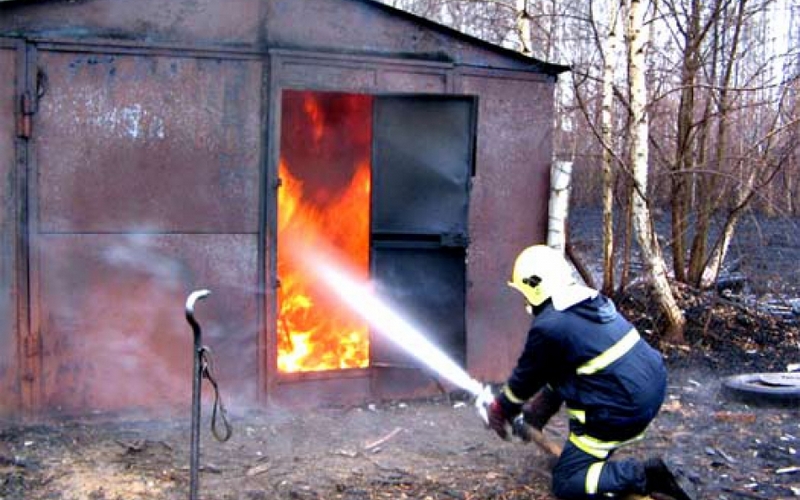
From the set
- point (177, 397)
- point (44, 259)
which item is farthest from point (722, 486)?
point (44, 259)

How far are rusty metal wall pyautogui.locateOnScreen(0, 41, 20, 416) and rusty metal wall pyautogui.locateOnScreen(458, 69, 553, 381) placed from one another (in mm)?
3617

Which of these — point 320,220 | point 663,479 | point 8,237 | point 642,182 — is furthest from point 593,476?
point 642,182

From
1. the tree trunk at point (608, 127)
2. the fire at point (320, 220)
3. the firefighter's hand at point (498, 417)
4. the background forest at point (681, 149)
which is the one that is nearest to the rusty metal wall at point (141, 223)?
the fire at point (320, 220)

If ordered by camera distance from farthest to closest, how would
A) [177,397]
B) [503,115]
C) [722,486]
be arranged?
[503,115] < [177,397] < [722,486]

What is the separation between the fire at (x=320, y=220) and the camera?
7.70m

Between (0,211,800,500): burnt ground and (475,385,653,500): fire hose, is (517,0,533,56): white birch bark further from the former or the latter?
(475,385,653,500): fire hose

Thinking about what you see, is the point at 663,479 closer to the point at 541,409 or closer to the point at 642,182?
the point at 541,409

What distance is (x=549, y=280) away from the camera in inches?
198

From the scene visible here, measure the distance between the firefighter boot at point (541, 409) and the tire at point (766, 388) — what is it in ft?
8.92

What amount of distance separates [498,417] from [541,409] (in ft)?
2.29

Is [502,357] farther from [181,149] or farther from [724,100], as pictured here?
[724,100]

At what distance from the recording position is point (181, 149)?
6.59 metres

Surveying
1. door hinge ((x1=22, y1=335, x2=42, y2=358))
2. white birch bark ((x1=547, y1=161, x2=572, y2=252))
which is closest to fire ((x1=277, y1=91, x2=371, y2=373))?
white birch bark ((x1=547, y1=161, x2=572, y2=252))

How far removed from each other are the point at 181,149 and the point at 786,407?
18.7 feet
